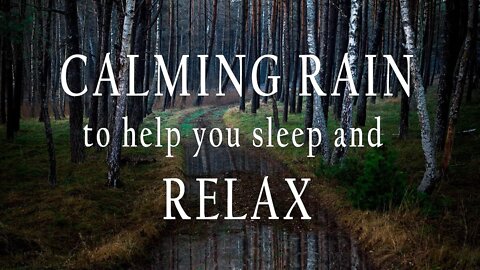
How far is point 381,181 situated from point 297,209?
2200mm

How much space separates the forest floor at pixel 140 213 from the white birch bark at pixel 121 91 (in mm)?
492

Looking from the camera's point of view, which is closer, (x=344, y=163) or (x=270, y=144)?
(x=344, y=163)

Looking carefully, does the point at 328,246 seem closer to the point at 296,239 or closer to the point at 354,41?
the point at 296,239

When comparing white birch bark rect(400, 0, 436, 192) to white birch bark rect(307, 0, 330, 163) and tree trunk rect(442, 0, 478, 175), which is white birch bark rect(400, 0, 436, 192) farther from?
white birch bark rect(307, 0, 330, 163)

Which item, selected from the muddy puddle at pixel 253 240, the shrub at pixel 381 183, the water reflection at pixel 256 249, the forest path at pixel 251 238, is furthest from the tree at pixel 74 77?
the shrub at pixel 381 183

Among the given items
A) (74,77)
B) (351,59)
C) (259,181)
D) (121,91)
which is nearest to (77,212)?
(121,91)

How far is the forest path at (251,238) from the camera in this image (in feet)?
25.3

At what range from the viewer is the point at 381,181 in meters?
9.16

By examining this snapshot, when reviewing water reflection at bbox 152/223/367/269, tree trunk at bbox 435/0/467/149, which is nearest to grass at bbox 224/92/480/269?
water reflection at bbox 152/223/367/269

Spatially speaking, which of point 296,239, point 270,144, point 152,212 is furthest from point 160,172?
point 270,144

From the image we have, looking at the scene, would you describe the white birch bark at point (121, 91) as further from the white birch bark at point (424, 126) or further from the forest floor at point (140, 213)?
the white birch bark at point (424, 126)

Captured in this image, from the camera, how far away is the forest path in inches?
303

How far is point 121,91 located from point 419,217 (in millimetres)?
6979

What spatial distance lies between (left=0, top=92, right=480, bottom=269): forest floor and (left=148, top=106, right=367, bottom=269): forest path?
0.36 meters
